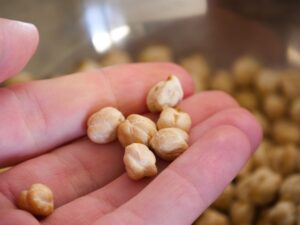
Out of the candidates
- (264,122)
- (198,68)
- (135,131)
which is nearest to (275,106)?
(264,122)

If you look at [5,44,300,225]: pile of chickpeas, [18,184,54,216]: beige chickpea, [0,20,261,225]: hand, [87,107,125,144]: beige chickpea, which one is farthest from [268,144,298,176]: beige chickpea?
[18,184,54,216]: beige chickpea

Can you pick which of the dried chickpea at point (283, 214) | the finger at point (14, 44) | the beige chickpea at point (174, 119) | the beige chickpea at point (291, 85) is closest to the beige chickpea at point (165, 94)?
the beige chickpea at point (174, 119)

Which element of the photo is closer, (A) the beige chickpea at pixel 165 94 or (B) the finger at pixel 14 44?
(B) the finger at pixel 14 44

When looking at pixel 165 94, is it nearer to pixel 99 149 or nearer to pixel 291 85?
pixel 99 149

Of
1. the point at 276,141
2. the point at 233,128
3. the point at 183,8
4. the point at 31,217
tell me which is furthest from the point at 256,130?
the point at 183,8

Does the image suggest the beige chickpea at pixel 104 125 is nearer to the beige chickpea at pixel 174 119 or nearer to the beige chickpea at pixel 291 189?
the beige chickpea at pixel 174 119

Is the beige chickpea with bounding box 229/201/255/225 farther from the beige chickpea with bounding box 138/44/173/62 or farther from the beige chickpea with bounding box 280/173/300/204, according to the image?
the beige chickpea with bounding box 138/44/173/62
